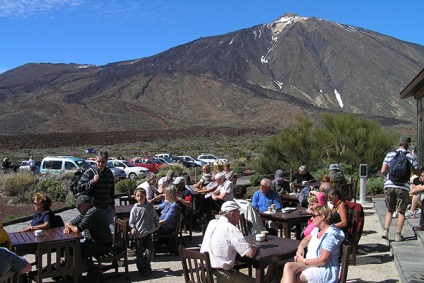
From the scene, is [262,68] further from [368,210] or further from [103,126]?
[368,210]

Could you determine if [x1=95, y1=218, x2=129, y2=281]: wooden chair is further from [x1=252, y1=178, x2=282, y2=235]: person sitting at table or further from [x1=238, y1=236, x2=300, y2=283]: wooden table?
[x1=252, y1=178, x2=282, y2=235]: person sitting at table

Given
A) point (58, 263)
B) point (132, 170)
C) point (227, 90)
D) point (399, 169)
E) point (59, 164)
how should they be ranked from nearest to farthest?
point (58, 263) → point (399, 169) → point (59, 164) → point (132, 170) → point (227, 90)

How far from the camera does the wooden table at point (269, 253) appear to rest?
498cm

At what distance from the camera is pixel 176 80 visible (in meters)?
130

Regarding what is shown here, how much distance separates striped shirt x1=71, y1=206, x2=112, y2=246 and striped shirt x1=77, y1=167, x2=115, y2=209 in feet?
1.94

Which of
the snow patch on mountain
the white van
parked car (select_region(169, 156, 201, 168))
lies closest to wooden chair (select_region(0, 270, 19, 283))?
the white van

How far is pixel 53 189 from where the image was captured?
16.5 metres

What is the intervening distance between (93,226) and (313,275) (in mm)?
2878

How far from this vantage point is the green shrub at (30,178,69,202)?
1638cm

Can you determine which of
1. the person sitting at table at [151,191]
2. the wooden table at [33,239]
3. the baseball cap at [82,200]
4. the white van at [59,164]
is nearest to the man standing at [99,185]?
the baseball cap at [82,200]

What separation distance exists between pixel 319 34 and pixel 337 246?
204m

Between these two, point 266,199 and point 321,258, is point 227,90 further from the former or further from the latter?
point 321,258

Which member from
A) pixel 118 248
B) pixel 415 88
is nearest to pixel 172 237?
pixel 118 248

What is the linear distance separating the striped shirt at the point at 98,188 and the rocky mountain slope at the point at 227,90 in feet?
283
